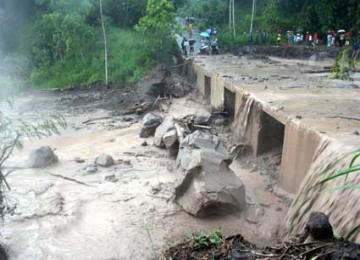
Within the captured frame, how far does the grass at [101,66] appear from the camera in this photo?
2244cm

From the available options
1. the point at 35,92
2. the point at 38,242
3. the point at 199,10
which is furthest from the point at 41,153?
the point at 199,10

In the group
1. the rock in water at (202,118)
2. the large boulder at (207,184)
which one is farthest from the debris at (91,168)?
the rock in water at (202,118)

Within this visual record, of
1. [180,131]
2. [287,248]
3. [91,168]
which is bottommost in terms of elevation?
[91,168]

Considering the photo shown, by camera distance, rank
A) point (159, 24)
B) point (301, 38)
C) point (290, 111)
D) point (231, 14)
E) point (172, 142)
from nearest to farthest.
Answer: point (290, 111) → point (172, 142) → point (159, 24) → point (301, 38) → point (231, 14)

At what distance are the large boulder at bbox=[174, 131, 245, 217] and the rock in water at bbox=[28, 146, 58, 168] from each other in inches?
152

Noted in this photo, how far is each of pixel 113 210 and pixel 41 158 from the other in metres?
3.37

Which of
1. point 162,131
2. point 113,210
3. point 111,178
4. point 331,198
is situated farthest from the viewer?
point 162,131

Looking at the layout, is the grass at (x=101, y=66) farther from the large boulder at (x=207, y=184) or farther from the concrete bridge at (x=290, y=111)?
the large boulder at (x=207, y=184)

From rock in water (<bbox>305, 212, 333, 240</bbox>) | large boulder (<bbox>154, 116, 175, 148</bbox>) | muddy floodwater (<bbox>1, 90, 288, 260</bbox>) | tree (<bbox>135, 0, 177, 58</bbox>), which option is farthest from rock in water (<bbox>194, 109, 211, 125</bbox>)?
tree (<bbox>135, 0, 177, 58</bbox>)

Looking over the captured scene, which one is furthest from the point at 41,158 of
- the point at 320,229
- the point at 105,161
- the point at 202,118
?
the point at 320,229

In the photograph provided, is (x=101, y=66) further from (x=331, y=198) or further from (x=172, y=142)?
(x=331, y=198)

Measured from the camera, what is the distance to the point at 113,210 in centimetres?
788

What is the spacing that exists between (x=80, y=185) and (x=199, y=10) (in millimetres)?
23322

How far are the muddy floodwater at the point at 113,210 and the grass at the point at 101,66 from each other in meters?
10.9
